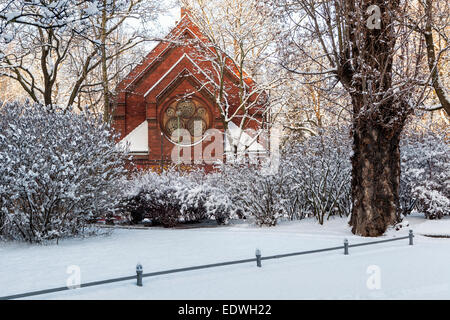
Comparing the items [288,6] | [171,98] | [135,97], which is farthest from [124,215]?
[135,97]

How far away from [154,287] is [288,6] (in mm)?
9768

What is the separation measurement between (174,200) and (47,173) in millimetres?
5411

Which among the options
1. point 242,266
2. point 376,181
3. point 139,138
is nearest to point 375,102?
point 376,181

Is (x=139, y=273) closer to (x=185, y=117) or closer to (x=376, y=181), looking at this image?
(x=376, y=181)

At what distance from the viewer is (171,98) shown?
32.3 m

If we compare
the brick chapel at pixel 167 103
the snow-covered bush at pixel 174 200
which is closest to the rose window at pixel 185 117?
the brick chapel at pixel 167 103

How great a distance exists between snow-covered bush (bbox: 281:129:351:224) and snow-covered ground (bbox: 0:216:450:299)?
1.84m

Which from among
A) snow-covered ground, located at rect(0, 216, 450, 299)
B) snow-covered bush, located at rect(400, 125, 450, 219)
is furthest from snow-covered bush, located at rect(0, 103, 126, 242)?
snow-covered bush, located at rect(400, 125, 450, 219)

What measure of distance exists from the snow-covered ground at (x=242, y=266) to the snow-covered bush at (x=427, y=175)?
111cm

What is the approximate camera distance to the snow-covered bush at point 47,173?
994 centimetres

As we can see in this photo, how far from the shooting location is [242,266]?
7633 mm

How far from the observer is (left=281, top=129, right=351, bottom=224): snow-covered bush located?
13.9 meters

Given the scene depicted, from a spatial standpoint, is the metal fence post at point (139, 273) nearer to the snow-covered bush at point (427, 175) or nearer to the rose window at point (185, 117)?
the snow-covered bush at point (427, 175)
